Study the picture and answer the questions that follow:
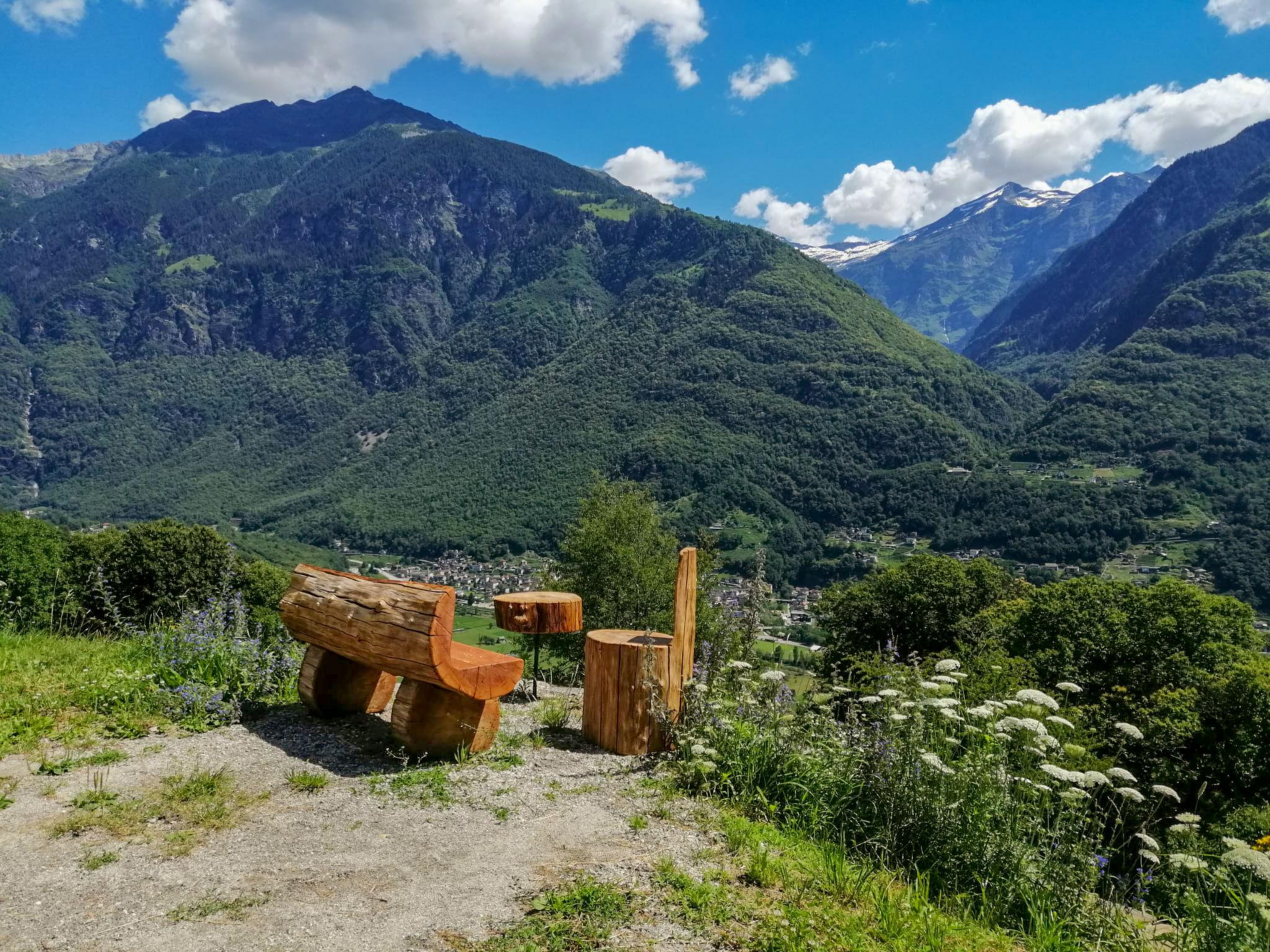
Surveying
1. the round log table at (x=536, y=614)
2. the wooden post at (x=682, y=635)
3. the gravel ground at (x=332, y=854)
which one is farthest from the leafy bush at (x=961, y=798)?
the round log table at (x=536, y=614)

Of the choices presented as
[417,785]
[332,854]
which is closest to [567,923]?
[332,854]

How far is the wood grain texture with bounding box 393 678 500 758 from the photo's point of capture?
5941 millimetres

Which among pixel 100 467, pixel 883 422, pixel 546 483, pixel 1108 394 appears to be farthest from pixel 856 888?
pixel 100 467

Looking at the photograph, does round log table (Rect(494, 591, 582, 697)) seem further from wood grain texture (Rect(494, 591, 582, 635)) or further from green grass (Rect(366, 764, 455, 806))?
green grass (Rect(366, 764, 455, 806))

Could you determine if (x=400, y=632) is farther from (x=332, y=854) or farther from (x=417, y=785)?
(x=332, y=854)

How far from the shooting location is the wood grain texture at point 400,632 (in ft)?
18.2

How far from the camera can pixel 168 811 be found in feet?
15.3

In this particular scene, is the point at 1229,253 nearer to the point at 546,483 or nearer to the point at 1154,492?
the point at 1154,492

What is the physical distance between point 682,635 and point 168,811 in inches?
152

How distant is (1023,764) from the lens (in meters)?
4.78

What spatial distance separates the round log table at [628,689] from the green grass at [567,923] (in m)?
2.29

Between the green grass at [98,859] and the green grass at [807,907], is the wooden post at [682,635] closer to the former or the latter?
the green grass at [807,907]

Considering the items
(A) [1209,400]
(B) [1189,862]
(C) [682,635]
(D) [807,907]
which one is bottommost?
(D) [807,907]

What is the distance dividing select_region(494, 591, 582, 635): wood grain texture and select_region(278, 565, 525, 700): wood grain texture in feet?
4.58
